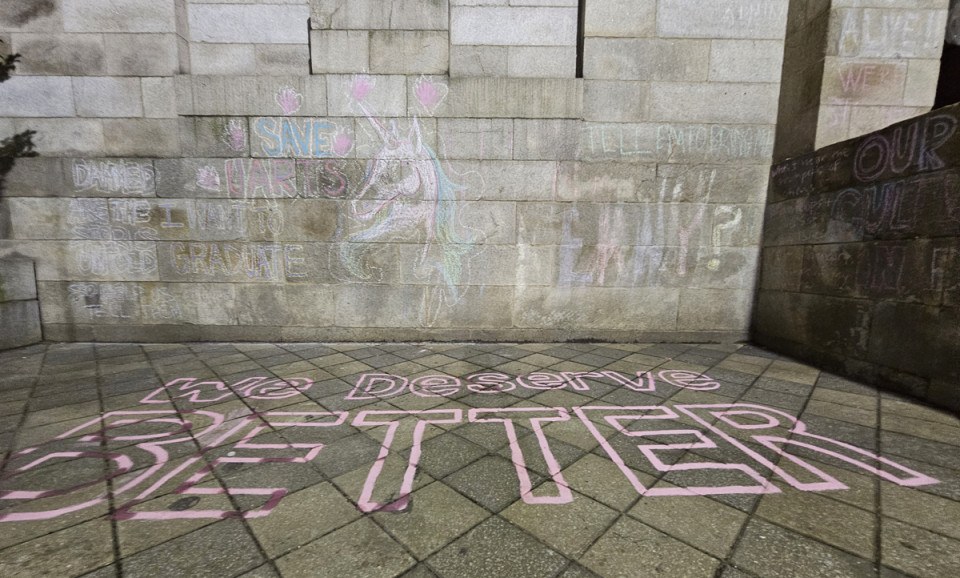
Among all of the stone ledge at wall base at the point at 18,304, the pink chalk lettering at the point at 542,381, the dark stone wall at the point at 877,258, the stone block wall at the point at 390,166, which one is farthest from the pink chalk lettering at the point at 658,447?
the stone ledge at wall base at the point at 18,304

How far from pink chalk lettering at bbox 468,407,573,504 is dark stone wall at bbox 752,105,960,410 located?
4.05 meters

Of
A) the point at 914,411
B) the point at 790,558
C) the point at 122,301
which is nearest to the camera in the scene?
the point at 790,558

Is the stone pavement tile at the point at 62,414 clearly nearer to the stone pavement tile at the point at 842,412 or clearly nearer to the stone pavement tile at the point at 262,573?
the stone pavement tile at the point at 262,573

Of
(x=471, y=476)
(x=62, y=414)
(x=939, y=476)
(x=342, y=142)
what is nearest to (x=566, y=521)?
(x=471, y=476)

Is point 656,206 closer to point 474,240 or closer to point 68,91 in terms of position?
point 474,240

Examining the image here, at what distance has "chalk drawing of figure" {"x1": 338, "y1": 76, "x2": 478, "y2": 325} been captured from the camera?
5.91m

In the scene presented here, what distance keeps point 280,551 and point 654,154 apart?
6.67m

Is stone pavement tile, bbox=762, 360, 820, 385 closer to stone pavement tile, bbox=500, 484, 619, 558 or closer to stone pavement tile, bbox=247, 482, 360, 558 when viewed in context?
stone pavement tile, bbox=500, 484, 619, 558

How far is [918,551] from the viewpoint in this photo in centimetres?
198

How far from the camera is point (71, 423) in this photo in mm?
3441

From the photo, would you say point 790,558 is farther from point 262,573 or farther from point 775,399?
point 262,573

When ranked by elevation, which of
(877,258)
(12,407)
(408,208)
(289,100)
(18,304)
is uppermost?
(289,100)

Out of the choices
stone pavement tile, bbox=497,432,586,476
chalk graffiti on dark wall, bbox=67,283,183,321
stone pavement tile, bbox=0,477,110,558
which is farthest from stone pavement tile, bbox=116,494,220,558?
chalk graffiti on dark wall, bbox=67,283,183,321

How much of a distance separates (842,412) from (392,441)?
444cm
